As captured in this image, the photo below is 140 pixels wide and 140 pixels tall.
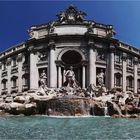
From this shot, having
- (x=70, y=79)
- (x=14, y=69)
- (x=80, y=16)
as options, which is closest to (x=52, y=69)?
(x=70, y=79)

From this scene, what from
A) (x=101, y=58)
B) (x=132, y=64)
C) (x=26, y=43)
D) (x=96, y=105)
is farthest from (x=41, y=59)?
(x=96, y=105)

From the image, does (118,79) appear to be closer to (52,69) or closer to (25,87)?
(52,69)

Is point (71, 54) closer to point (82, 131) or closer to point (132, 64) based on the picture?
point (132, 64)

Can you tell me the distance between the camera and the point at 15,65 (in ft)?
197

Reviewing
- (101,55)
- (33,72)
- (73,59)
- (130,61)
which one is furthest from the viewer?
(130,61)

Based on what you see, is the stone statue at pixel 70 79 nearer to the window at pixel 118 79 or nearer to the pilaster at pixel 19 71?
the window at pixel 118 79

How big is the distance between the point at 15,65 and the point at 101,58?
1478cm

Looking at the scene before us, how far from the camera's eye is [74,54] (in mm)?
55688

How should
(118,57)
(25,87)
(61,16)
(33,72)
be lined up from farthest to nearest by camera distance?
(25,87), (61,16), (118,57), (33,72)

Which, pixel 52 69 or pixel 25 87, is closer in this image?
pixel 52 69

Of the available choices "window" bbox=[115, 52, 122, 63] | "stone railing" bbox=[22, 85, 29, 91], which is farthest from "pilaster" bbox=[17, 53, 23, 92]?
"window" bbox=[115, 52, 122, 63]

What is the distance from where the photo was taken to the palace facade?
5384 cm

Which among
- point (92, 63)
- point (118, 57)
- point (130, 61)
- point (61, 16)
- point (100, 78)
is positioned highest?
point (61, 16)

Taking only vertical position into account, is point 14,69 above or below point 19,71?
above
